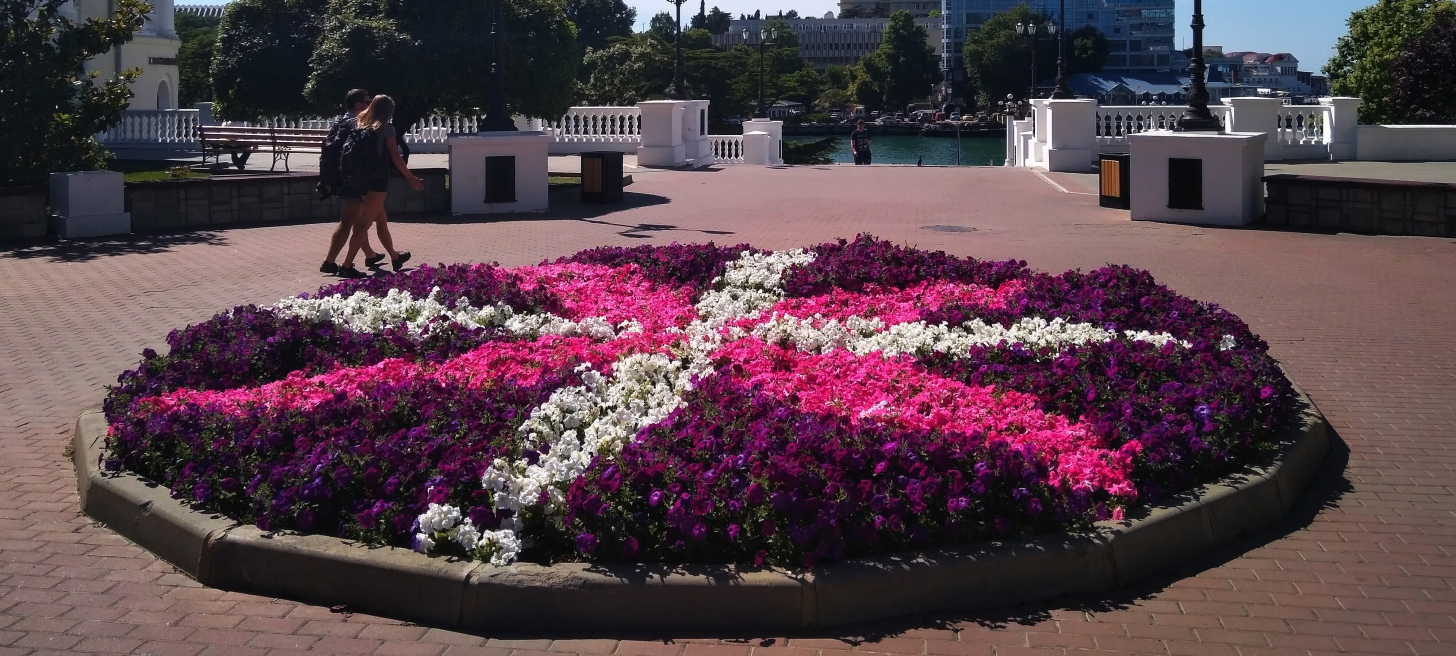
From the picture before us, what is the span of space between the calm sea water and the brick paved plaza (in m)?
36.1

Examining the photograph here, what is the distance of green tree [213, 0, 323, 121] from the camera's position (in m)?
22.4

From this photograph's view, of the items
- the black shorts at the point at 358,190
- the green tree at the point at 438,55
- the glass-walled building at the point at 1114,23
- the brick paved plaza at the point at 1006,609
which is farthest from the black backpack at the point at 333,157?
the glass-walled building at the point at 1114,23

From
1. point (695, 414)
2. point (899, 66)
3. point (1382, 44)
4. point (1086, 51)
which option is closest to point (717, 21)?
point (899, 66)

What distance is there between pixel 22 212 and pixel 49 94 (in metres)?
1.98

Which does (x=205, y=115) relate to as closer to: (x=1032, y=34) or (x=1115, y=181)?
(x=1115, y=181)

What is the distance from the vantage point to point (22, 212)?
→ 52.5 ft

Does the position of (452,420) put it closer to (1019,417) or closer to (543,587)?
(543,587)

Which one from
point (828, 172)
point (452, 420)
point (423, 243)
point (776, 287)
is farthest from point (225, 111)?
point (452, 420)

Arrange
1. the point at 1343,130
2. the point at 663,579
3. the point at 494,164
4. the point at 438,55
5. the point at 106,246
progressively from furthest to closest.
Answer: the point at 1343,130, the point at 438,55, the point at 494,164, the point at 106,246, the point at 663,579

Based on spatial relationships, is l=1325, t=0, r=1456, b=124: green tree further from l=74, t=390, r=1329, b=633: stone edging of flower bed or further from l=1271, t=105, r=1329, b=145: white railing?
l=74, t=390, r=1329, b=633: stone edging of flower bed

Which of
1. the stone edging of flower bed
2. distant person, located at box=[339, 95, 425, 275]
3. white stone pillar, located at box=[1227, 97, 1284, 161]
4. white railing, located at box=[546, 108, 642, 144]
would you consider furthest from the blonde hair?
white stone pillar, located at box=[1227, 97, 1284, 161]

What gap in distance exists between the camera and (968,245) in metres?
15.6

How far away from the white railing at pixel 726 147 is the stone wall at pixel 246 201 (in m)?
15.1

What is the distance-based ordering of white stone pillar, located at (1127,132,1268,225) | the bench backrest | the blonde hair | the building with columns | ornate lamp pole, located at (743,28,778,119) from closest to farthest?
the blonde hair
white stone pillar, located at (1127,132,1268,225)
the bench backrest
the building with columns
ornate lamp pole, located at (743,28,778,119)
